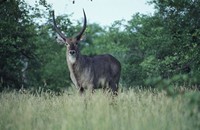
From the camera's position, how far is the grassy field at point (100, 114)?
7.53 meters

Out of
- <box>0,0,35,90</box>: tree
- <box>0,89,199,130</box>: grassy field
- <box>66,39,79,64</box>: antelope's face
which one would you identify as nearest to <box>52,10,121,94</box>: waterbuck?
<box>66,39,79,64</box>: antelope's face

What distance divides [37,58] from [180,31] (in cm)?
688

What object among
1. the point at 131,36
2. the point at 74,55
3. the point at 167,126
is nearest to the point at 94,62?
the point at 74,55

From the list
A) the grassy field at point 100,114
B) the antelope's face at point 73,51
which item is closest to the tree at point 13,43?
the antelope's face at point 73,51

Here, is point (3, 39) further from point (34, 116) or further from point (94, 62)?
point (34, 116)

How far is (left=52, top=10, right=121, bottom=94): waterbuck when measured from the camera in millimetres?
12672

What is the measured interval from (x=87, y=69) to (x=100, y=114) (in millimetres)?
4914

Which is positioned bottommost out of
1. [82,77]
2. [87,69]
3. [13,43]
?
[82,77]

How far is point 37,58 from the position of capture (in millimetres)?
18875

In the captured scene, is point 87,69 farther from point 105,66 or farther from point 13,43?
point 13,43

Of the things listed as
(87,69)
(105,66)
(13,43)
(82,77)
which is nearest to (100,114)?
(82,77)

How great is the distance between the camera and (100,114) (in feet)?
26.7

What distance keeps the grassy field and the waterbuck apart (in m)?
2.58

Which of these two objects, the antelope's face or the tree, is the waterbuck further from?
the tree
